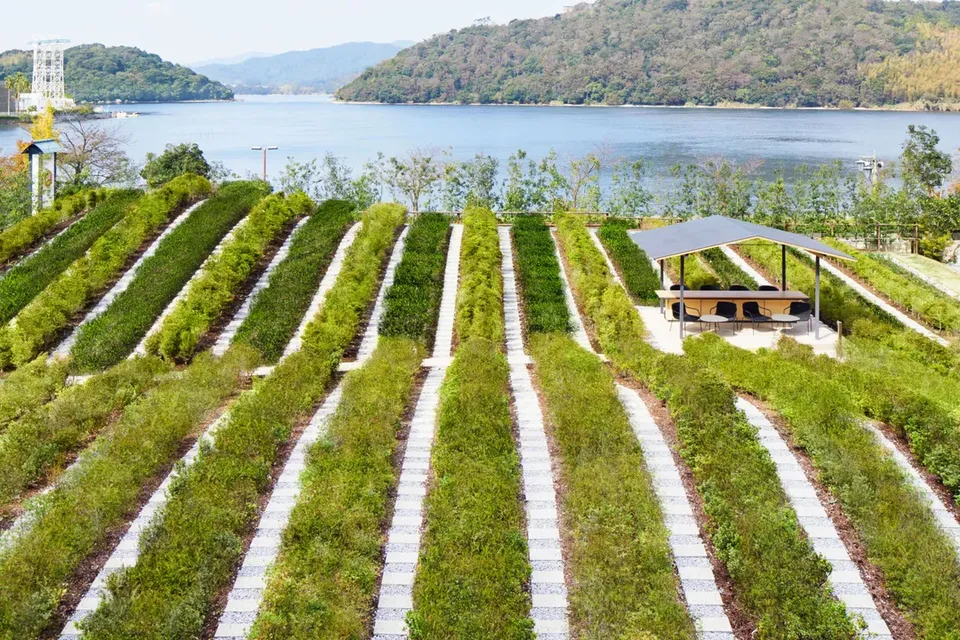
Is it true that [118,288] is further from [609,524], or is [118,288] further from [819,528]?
[819,528]

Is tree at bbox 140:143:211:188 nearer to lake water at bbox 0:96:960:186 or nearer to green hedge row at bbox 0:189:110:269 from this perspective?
green hedge row at bbox 0:189:110:269

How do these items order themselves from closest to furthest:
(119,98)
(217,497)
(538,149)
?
1. (217,497)
2. (538,149)
3. (119,98)

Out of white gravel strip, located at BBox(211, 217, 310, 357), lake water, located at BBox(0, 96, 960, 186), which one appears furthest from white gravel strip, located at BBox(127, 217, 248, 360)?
lake water, located at BBox(0, 96, 960, 186)

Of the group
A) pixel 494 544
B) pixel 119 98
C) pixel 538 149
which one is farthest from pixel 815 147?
pixel 119 98

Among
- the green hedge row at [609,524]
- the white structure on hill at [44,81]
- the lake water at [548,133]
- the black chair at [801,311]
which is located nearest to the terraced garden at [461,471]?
the green hedge row at [609,524]

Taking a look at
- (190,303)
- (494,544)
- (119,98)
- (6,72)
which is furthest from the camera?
(119,98)

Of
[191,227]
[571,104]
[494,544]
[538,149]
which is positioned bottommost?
[494,544]

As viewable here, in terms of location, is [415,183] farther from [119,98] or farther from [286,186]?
[119,98]
